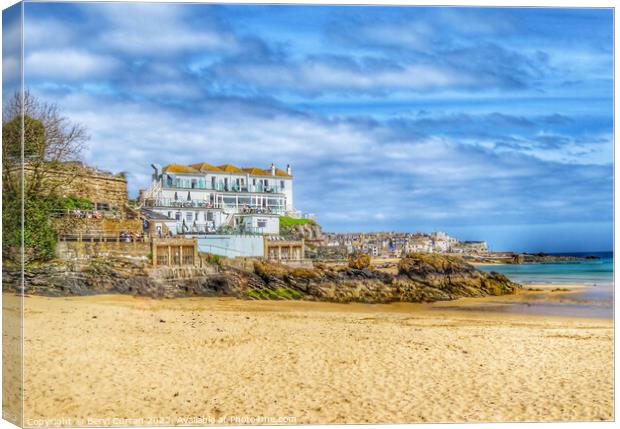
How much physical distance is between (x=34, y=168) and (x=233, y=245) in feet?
9.12

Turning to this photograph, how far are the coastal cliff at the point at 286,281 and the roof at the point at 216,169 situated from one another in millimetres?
1289

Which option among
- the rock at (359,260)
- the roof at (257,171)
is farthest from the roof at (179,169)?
the rock at (359,260)

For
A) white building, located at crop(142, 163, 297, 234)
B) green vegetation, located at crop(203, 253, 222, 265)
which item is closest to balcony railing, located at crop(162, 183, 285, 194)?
white building, located at crop(142, 163, 297, 234)

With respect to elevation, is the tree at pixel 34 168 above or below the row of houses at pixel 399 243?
above

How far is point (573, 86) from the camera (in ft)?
32.4

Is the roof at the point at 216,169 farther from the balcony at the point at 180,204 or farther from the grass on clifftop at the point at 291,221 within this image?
the grass on clifftop at the point at 291,221

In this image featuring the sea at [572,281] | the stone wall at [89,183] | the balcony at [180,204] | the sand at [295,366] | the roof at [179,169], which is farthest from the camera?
the balcony at [180,204]

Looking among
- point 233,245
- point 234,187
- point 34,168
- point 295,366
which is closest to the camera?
point 295,366

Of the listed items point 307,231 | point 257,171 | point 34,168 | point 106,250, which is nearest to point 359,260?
point 307,231

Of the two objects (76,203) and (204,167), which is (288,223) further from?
(76,203)

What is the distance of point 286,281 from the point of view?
1088 centimetres

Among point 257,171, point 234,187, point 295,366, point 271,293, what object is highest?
point 257,171

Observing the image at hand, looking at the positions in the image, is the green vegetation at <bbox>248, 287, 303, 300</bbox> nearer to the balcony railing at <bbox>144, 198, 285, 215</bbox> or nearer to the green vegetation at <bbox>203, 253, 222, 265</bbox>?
the green vegetation at <bbox>203, 253, 222, 265</bbox>

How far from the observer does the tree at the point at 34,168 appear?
8.88m
